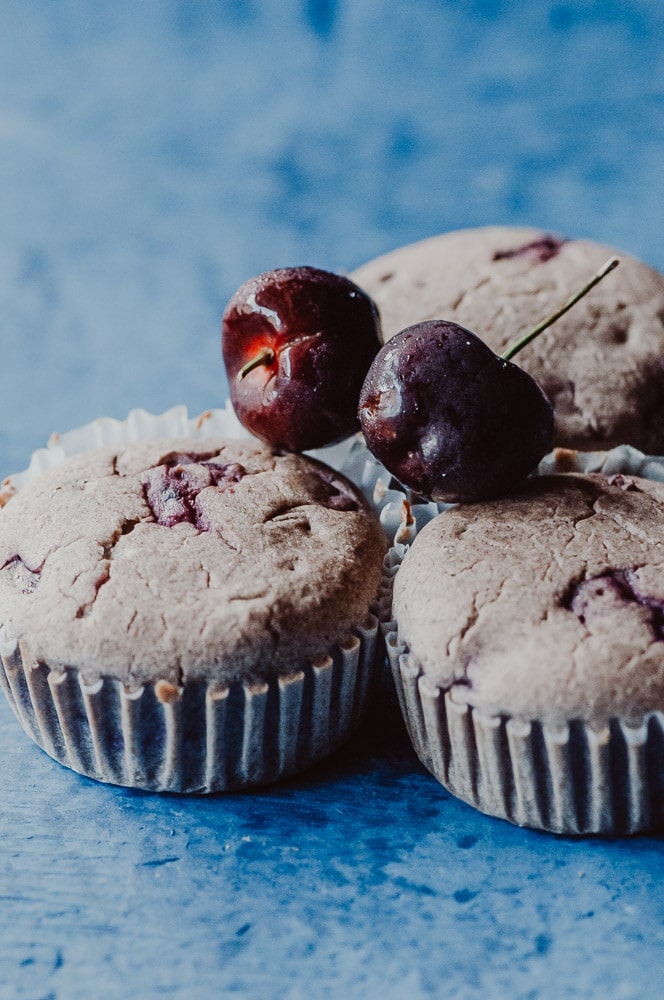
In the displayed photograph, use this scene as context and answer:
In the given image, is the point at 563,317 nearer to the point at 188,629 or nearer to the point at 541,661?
the point at 541,661

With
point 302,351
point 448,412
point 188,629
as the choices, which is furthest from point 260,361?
point 188,629

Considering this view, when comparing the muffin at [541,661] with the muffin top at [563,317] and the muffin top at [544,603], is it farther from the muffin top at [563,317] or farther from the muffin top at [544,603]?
the muffin top at [563,317]

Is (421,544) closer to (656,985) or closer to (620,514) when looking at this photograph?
(620,514)

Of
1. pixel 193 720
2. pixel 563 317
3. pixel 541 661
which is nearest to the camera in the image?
pixel 541 661

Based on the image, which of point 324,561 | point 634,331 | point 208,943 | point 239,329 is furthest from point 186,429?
point 208,943

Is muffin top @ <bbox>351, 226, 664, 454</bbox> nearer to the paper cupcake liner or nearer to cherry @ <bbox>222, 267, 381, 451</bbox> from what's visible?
cherry @ <bbox>222, 267, 381, 451</bbox>

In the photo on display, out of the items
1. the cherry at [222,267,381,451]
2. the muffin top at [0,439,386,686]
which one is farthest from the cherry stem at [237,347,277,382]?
the muffin top at [0,439,386,686]

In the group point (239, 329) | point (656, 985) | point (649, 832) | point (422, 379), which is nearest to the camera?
point (656, 985)

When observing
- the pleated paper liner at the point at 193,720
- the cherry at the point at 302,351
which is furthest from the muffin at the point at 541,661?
the cherry at the point at 302,351
